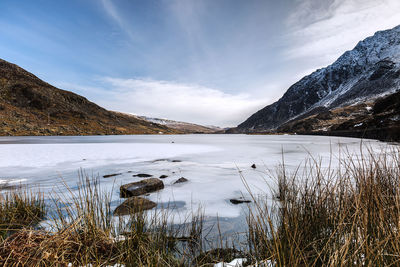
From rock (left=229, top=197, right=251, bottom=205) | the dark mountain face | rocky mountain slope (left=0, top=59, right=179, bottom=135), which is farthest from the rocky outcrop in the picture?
the dark mountain face

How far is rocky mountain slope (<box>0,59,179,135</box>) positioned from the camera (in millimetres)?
47469

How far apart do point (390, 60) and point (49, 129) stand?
7605 inches

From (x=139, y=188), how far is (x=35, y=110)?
273 feet

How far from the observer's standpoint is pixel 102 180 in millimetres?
5820

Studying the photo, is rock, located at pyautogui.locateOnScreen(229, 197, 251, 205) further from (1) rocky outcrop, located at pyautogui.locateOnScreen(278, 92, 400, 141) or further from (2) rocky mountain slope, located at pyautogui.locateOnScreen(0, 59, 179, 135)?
(2) rocky mountain slope, located at pyautogui.locateOnScreen(0, 59, 179, 135)

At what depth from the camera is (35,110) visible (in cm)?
6488

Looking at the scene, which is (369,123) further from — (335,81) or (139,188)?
(335,81)

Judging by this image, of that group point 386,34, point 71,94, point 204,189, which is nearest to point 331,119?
point 204,189

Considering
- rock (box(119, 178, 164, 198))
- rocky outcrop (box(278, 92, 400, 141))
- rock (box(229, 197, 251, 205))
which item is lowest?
rock (box(229, 197, 251, 205))

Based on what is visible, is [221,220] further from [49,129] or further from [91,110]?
[91,110]

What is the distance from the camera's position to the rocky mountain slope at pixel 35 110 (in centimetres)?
4747

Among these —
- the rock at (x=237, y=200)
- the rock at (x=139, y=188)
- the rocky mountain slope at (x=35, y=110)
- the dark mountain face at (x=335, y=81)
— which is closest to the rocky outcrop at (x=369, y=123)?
A: the rock at (x=237, y=200)

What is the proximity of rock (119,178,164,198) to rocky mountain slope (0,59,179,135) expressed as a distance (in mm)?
52661

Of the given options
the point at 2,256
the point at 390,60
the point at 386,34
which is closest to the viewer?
the point at 2,256
